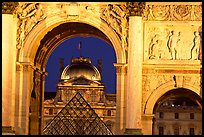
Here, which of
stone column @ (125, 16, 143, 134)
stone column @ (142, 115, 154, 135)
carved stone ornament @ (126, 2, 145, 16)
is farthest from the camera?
stone column @ (142, 115, 154, 135)

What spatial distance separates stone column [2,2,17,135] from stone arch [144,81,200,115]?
588cm

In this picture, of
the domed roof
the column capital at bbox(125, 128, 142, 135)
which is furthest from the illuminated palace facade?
the column capital at bbox(125, 128, 142, 135)

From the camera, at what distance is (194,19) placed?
3434 centimetres

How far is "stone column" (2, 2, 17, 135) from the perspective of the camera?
3288cm

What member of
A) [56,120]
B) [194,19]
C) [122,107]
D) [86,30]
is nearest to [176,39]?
[194,19]

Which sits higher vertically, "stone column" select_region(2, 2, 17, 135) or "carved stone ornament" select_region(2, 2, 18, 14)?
"carved stone ornament" select_region(2, 2, 18, 14)

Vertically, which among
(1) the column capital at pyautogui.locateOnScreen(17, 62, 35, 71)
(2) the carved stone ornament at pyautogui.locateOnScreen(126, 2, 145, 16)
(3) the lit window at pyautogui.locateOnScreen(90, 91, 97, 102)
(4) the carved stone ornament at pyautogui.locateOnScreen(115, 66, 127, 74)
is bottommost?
(4) the carved stone ornament at pyautogui.locateOnScreen(115, 66, 127, 74)

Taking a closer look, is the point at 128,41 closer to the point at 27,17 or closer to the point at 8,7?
the point at 27,17

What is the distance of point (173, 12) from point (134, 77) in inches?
143

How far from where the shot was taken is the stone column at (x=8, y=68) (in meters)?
32.9

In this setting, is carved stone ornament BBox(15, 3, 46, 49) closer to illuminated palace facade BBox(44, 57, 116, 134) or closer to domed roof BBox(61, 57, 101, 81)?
illuminated palace facade BBox(44, 57, 116, 134)

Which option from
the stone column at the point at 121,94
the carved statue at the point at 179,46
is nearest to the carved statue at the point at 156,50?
the carved statue at the point at 179,46

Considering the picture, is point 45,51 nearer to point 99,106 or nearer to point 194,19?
point 194,19

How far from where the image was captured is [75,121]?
41.9m
